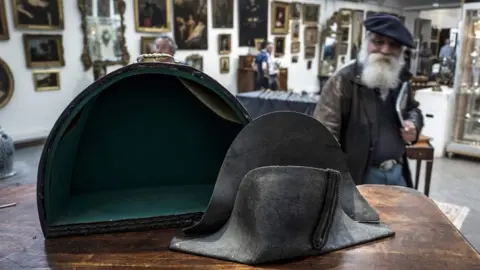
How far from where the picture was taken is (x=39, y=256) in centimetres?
101

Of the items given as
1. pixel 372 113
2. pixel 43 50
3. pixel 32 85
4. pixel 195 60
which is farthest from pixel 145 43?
pixel 372 113

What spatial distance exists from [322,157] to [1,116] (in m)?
6.24

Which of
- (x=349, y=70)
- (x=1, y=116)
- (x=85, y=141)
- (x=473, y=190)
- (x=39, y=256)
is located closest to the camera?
(x=39, y=256)

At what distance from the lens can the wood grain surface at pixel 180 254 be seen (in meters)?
0.96

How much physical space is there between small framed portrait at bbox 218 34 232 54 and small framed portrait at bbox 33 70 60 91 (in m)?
3.65

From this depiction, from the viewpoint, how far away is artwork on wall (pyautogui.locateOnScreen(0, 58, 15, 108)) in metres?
5.90

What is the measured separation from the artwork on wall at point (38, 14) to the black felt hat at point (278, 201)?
6.07 meters

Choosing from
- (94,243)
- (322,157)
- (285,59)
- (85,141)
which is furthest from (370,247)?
(285,59)

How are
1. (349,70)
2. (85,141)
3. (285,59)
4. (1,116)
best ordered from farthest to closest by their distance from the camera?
(285,59) → (1,116) → (349,70) → (85,141)

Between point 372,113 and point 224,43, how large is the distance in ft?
23.1

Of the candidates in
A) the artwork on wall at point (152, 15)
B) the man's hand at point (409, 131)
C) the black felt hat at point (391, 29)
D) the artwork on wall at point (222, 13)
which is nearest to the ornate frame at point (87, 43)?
the artwork on wall at point (152, 15)

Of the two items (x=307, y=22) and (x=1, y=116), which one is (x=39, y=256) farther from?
(x=307, y=22)

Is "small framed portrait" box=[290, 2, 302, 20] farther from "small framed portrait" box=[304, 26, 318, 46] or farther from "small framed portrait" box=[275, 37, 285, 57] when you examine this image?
"small framed portrait" box=[275, 37, 285, 57]

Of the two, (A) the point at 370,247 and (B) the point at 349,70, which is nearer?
(A) the point at 370,247
